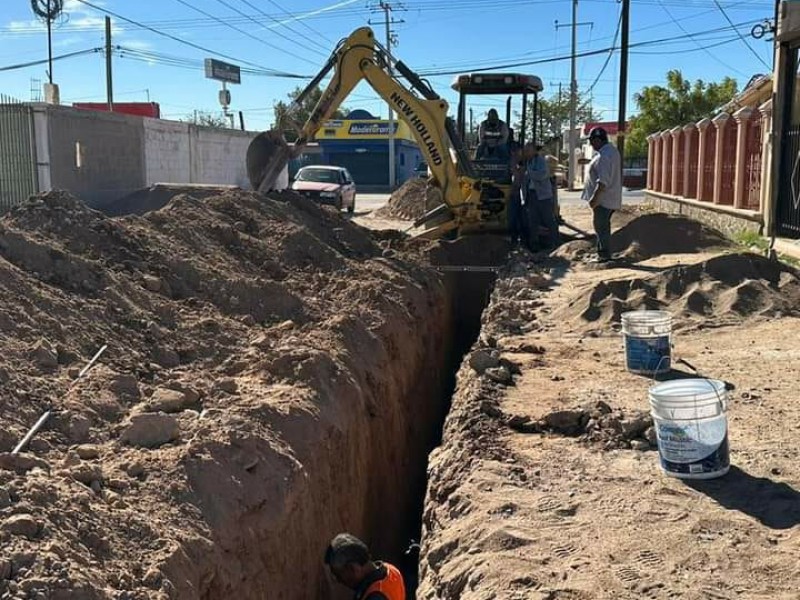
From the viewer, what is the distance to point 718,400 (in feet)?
14.1

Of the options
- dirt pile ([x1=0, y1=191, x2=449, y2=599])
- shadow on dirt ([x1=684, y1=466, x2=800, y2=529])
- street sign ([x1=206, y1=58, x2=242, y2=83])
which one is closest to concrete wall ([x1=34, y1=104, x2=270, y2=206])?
dirt pile ([x1=0, y1=191, x2=449, y2=599])

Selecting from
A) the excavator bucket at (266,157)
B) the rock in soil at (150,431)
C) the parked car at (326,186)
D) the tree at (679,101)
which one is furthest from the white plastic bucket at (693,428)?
the tree at (679,101)

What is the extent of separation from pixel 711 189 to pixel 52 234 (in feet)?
43.5

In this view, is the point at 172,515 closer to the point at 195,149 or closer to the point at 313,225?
the point at 313,225

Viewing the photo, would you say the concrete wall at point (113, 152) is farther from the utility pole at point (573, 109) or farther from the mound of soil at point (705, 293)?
the utility pole at point (573, 109)

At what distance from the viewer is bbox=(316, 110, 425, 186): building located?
53719 millimetres

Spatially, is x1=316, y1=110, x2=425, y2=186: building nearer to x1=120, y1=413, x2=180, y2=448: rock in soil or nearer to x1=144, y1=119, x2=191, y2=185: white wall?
x1=144, y1=119, x2=191, y2=185: white wall

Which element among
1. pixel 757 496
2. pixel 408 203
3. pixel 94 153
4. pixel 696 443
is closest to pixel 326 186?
pixel 408 203

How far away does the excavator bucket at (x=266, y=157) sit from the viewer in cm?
1347

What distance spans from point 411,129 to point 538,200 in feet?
7.87

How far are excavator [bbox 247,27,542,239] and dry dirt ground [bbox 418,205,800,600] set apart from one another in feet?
16.2

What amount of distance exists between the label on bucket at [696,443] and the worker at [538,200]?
31.1ft

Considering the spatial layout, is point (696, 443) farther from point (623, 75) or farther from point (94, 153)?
point (623, 75)

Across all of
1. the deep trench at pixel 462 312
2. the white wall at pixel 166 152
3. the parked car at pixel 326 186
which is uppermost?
the white wall at pixel 166 152
